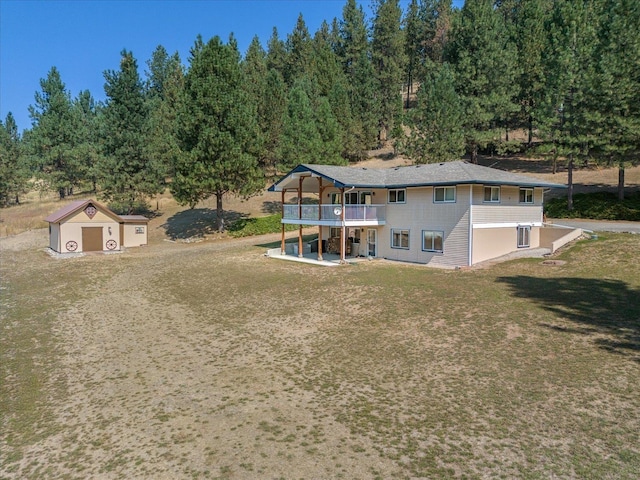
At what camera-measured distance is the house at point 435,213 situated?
83.1 ft

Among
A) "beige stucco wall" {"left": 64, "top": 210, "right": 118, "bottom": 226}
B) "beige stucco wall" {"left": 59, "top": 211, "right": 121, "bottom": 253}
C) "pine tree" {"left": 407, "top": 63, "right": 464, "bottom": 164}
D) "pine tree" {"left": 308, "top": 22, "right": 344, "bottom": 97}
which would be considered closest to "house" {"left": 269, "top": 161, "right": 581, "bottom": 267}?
"pine tree" {"left": 407, "top": 63, "right": 464, "bottom": 164}

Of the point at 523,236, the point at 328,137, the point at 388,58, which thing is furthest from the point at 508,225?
the point at 388,58

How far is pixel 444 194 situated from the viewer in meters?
26.1

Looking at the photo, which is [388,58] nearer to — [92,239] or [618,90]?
[618,90]

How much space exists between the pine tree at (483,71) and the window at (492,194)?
2602 cm

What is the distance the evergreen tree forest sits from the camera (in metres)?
36.3

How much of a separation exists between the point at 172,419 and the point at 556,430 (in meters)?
8.18

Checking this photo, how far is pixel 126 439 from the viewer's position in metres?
8.71

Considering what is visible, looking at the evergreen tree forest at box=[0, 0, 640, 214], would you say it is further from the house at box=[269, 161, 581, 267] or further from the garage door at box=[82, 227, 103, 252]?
the house at box=[269, 161, 581, 267]

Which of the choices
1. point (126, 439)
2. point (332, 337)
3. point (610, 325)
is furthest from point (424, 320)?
point (126, 439)

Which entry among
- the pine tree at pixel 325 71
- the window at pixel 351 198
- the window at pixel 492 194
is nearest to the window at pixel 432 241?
the window at pixel 492 194

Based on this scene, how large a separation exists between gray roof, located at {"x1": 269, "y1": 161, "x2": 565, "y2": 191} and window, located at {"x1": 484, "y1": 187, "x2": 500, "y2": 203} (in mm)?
682

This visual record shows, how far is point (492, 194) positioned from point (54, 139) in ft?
208

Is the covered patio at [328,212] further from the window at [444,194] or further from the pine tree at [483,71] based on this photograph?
the pine tree at [483,71]
